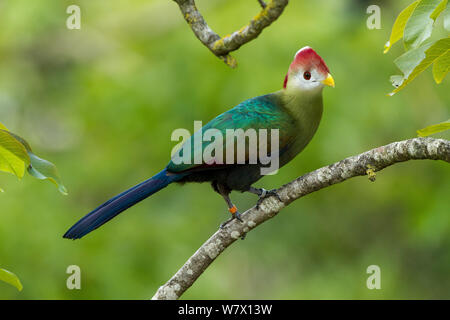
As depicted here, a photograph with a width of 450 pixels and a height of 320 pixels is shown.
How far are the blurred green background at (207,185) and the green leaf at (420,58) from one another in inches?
123

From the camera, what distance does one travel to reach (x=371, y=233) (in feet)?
23.3

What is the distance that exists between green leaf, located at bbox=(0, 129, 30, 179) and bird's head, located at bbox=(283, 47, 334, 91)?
1.48m

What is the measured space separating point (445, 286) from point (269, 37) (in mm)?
3526

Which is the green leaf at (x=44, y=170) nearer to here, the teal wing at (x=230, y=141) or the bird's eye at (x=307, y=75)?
the teal wing at (x=230, y=141)

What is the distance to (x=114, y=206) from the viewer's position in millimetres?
3043

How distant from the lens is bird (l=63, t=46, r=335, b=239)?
3047 mm

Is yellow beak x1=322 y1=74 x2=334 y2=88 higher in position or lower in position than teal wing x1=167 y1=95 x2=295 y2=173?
higher

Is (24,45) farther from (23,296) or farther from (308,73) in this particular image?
(308,73)

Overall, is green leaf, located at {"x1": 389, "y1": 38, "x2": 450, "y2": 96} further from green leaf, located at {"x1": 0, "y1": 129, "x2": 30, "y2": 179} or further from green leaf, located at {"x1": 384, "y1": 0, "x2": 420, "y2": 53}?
green leaf, located at {"x1": 0, "y1": 129, "x2": 30, "y2": 179}

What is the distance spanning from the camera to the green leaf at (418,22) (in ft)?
6.57

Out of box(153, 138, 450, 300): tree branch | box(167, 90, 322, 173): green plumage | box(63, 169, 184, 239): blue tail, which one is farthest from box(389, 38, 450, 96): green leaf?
box(63, 169, 184, 239): blue tail

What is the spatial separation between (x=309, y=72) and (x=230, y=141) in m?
0.54

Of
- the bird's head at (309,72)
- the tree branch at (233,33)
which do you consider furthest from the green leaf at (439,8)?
the bird's head at (309,72)
